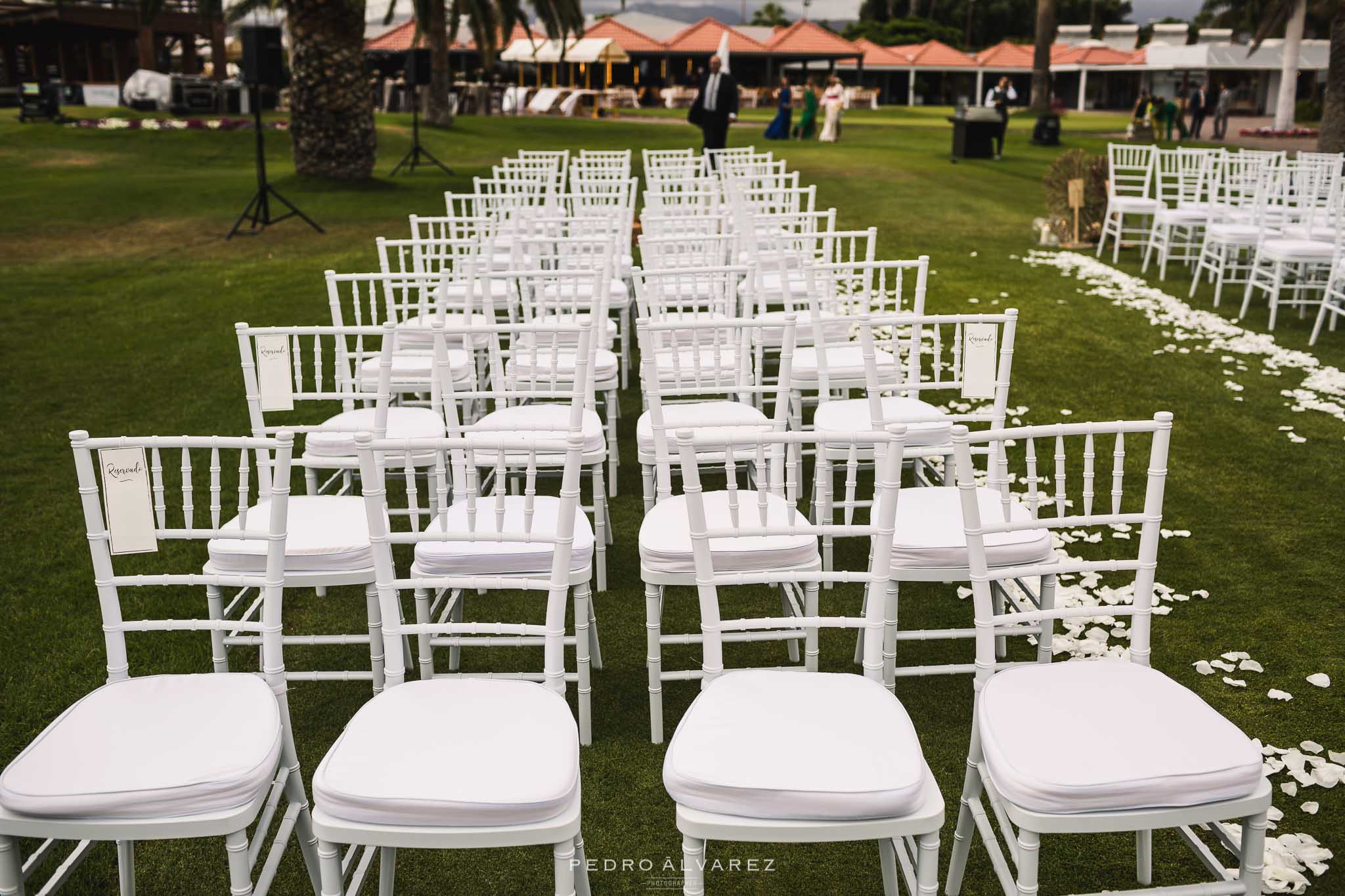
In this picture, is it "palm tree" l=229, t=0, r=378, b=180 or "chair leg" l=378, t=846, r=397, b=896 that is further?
"palm tree" l=229, t=0, r=378, b=180

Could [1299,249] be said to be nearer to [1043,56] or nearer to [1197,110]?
[1197,110]

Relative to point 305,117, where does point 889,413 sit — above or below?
below

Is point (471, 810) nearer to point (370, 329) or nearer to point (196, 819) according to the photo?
point (196, 819)

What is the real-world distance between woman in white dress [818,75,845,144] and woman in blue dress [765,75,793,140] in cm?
75

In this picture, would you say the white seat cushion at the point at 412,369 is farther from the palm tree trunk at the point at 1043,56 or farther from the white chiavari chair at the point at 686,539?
the palm tree trunk at the point at 1043,56

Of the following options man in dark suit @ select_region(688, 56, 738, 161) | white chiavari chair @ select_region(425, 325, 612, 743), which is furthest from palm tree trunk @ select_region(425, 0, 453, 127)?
white chiavari chair @ select_region(425, 325, 612, 743)

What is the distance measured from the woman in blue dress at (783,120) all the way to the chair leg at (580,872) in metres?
23.0

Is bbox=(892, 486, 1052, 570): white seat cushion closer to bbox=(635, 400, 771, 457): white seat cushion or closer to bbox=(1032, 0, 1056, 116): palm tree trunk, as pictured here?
bbox=(635, 400, 771, 457): white seat cushion

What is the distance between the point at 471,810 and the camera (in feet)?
6.77

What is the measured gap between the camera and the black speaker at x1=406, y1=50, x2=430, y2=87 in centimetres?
1708

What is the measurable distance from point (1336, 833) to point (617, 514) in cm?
296

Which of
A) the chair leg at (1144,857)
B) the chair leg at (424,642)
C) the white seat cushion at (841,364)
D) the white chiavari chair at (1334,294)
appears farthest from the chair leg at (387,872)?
the white chiavari chair at (1334,294)

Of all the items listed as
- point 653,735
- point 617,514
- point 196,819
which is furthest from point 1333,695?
point 196,819

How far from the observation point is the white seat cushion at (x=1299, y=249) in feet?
26.6
